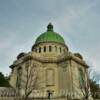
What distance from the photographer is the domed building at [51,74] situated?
4384 cm

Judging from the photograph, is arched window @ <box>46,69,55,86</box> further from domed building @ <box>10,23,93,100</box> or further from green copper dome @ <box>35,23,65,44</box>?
green copper dome @ <box>35,23,65,44</box>

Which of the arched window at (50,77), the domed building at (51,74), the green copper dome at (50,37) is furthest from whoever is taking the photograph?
the green copper dome at (50,37)

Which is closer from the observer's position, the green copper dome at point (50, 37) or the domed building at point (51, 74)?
the domed building at point (51, 74)

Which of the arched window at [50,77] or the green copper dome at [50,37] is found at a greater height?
the green copper dome at [50,37]

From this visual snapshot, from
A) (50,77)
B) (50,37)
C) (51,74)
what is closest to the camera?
(50,77)

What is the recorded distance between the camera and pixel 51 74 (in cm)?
4784

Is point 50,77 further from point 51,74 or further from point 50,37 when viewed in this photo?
point 50,37

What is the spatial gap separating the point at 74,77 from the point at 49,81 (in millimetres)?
5328

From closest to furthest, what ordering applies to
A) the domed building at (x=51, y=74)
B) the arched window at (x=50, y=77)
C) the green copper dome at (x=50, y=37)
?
the domed building at (x=51, y=74), the arched window at (x=50, y=77), the green copper dome at (x=50, y=37)

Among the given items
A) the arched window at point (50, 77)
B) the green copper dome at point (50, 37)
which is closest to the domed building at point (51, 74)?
the arched window at point (50, 77)

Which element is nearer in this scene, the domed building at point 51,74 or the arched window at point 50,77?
the domed building at point 51,74

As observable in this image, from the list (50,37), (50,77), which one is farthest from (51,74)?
(50,37)

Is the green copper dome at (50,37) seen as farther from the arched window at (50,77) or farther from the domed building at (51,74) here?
the arched window at (50,77)

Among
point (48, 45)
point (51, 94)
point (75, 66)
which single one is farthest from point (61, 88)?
point (48, 45)
